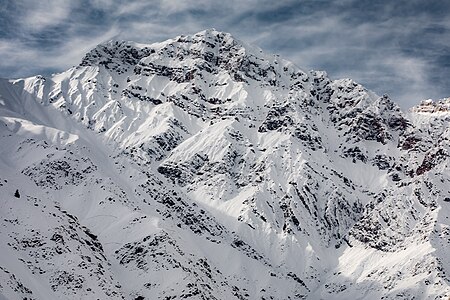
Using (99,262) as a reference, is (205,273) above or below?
below

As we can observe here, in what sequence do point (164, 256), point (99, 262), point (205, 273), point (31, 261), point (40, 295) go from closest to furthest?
point (40, 295) → point (31, 261) → point (99, 262) → point (164, 256) → point (205, 273)

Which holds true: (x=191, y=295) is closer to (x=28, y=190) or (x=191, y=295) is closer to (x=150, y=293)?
(x=150, y=293)

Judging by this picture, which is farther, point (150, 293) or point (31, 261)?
point (150, 293)

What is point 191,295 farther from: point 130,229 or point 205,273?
point 130,229

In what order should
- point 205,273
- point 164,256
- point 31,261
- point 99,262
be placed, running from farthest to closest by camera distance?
point 205,273 → point 164,256 → point 99,262 → point 31,261

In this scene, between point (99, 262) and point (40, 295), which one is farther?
point (99, 262)

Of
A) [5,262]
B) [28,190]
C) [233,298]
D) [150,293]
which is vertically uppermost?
[28,190]

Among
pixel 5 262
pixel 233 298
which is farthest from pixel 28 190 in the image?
pixel 233 298

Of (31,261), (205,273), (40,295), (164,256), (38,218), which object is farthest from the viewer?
(205,273)

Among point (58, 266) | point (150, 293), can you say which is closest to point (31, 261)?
point (58, 266)
